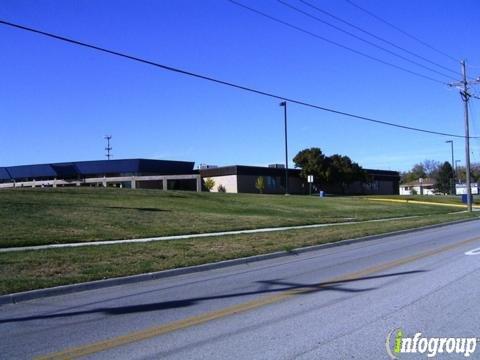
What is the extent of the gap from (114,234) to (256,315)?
12.2m

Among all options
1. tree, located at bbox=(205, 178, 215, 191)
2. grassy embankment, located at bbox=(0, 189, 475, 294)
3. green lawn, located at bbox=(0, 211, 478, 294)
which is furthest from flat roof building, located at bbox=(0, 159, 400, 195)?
green lawn, located at bbox=(0, 211, 478, 294)

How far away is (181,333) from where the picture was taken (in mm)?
6879

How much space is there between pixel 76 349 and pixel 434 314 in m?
4.63

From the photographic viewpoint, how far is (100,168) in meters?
89.5

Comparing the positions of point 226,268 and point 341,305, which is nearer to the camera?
point 341,305

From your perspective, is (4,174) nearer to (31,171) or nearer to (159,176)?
(31,171)

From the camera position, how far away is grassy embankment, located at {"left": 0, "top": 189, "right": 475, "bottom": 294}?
472 inches

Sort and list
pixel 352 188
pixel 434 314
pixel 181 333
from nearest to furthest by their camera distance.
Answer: pixel 181 333
pixel 434 314
pixel 352 188

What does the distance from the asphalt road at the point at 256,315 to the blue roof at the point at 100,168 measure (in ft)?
246

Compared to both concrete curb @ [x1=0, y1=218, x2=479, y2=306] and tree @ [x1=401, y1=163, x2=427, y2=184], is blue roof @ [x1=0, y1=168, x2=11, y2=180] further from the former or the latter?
tree @ [x1=401, y1=163, x2=427, y2=184]

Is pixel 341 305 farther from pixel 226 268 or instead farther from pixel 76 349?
pixel 226 268

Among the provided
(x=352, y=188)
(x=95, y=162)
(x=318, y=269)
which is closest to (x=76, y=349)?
(x=318, y=269)

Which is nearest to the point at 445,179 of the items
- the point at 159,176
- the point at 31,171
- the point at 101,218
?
the point at 159,176

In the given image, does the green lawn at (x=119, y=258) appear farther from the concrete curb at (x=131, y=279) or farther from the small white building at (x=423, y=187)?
the small white building at (x=423, y=187)
